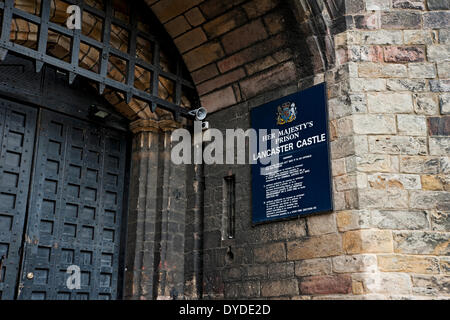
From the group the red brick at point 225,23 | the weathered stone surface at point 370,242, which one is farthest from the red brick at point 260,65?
the weathered stone surface at point 370,242

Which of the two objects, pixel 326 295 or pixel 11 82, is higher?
pixel 11 82

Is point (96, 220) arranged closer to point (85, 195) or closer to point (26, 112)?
point (85, 195)

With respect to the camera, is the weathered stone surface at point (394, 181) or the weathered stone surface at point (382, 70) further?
the weathered stone surface at point (382, 70)

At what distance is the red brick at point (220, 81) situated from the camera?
5.71 meters

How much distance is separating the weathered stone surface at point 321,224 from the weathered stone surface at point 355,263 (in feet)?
0.91

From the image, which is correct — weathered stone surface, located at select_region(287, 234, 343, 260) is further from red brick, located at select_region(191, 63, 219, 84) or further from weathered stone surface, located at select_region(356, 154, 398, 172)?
red brick, located at select_region(191, 63, 219, 84)

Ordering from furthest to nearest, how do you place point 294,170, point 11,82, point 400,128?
point 11,82 < point 294,170 < point 400,128

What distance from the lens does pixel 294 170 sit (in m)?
4.95

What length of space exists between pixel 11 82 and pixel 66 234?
65.5 inches

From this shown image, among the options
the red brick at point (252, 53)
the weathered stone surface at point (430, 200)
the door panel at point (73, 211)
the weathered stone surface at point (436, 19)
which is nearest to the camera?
the weathered stone surface at point (430, 200)

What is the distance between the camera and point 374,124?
4652 millimetres

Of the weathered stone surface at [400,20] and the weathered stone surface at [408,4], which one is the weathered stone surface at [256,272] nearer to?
the weathered stone surface at [400,20]

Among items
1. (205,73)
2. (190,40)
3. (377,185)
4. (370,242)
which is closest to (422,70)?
(377,185)
